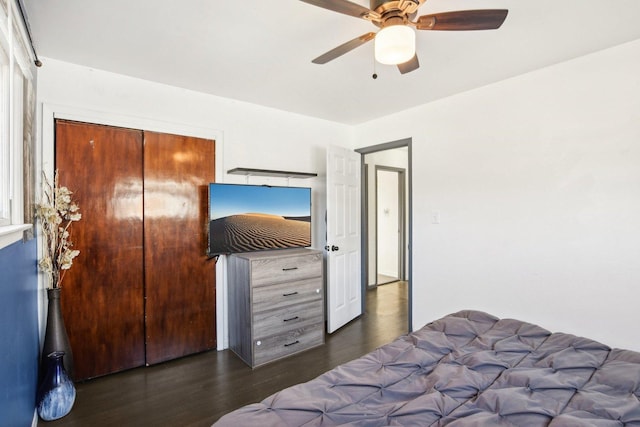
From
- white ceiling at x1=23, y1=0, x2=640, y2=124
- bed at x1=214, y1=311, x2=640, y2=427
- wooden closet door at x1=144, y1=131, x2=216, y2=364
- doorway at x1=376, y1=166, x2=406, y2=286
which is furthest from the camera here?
doorway at x1=376, y1=166, x2=406, y2=286

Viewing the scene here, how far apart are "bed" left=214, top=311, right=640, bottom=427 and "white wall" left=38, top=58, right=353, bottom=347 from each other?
2.08 metres

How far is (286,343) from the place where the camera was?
9.43 ft

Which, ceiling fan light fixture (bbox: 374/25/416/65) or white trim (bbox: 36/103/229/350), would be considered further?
white trim (bbox: 36/103/229/350)

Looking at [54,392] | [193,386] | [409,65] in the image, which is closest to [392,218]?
[409,65]

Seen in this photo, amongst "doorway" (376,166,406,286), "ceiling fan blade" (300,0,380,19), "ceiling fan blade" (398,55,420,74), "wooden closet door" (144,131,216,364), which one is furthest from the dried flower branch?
"doorway" (376,166,406,286)

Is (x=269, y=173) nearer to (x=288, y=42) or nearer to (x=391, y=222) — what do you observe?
(x=288, y=42)

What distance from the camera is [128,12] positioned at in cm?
176

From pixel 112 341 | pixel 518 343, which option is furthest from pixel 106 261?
pixel 518 343

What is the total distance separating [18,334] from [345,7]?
2113 millimetres

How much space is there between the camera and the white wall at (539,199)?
2166 millimetres

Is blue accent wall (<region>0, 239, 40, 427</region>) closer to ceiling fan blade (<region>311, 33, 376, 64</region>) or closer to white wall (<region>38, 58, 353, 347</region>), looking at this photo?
white wall (<region>38, 58, 353, 347</region>)

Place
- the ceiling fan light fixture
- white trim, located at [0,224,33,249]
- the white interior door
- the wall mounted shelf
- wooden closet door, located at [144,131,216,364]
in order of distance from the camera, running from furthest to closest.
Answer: the white interior door → the wall mounted shelf → wooden closet door, located at [144,131,216,364] → the ceiling fan light fixture → white trim, located at [0,224,33,249]

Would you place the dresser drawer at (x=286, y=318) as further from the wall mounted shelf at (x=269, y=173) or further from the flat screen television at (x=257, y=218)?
the wall mounted shelf at (x=269, y=173)

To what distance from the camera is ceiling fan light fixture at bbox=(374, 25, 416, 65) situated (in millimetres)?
1470
